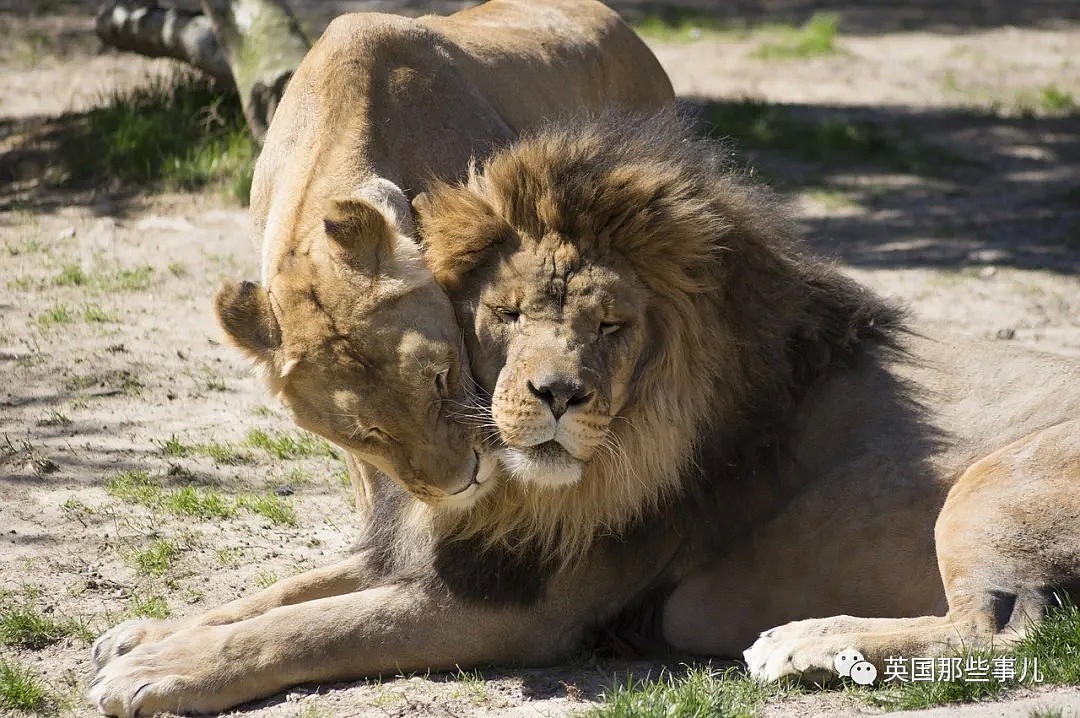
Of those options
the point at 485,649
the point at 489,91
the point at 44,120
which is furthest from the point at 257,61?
the point at 485,649

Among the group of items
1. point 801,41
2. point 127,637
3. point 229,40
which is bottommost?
point 127,637

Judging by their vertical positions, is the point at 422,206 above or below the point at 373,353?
above

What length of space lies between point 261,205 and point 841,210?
16.0ft

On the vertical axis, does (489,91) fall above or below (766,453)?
above

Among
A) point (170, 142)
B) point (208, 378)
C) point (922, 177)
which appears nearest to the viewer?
point (208, 378)

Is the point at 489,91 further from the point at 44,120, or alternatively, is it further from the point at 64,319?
the point at 44,120

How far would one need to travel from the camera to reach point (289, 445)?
5.79 meters

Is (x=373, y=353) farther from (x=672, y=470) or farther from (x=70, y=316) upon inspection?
(x=70, y=316)

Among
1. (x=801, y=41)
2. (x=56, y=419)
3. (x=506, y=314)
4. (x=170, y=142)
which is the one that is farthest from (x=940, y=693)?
(x=801, y=41)

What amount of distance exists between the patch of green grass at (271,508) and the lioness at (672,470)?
33.4 inches

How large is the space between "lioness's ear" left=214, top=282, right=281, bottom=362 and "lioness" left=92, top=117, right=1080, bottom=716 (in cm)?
48

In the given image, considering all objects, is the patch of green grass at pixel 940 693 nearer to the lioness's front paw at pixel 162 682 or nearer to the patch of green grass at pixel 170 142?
the lioness's front paw at pixel 162 682

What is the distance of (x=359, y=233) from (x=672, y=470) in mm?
1084

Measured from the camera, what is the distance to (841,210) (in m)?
9.23
